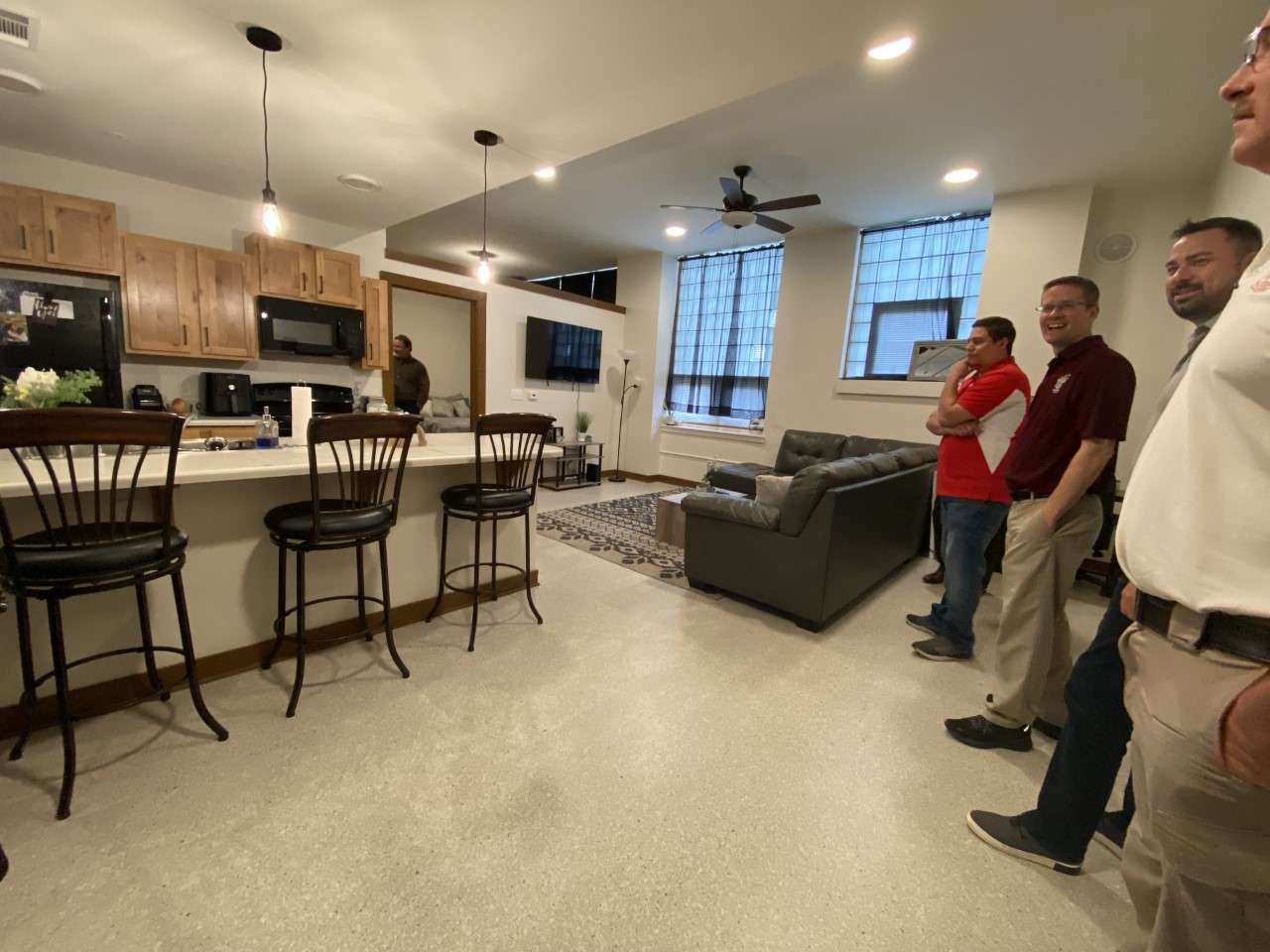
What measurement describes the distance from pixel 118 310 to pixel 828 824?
17.3 ft

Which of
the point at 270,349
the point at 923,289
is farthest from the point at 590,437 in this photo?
the point at 923,289

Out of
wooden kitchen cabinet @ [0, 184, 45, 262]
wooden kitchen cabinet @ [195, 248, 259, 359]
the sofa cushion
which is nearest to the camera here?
wooden kitchen cabinet @ [0, 184, 45, 262]

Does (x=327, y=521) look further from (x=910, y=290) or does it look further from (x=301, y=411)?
(x=910, y=290)

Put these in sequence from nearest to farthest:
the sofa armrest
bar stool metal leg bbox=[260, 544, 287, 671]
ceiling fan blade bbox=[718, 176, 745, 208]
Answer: bar stool metal leg bbox=[260, 544, 287, 671], the sofa armrest, ceiling fan blade bbox=[718, 176, 745, 208]

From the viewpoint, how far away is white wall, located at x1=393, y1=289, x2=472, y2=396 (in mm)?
7562

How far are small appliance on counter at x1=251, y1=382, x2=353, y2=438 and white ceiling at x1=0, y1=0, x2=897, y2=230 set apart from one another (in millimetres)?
1623

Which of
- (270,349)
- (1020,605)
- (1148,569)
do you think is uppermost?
(270,349)

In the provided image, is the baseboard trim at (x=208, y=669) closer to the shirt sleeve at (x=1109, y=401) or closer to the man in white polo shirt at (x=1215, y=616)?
the man in white polo shirt at (x=1215, y=616)

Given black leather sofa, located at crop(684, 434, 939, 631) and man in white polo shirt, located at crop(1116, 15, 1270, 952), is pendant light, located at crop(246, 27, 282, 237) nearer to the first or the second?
black leather sofa, located at crop(684, 434, 939, 631)

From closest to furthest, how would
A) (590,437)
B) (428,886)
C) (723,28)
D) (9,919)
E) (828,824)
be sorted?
(9,919) → (428,886) → (828,824) → (723,28) → (590,437)

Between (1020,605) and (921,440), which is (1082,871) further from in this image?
(921,440)

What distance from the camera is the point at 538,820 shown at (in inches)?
58.5

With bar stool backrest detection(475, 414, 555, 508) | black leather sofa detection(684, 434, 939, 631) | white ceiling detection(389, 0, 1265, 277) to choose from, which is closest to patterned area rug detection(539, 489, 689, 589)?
black leather sofa detection(684, 434, 939, 631)

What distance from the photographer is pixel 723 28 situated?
1.96m
